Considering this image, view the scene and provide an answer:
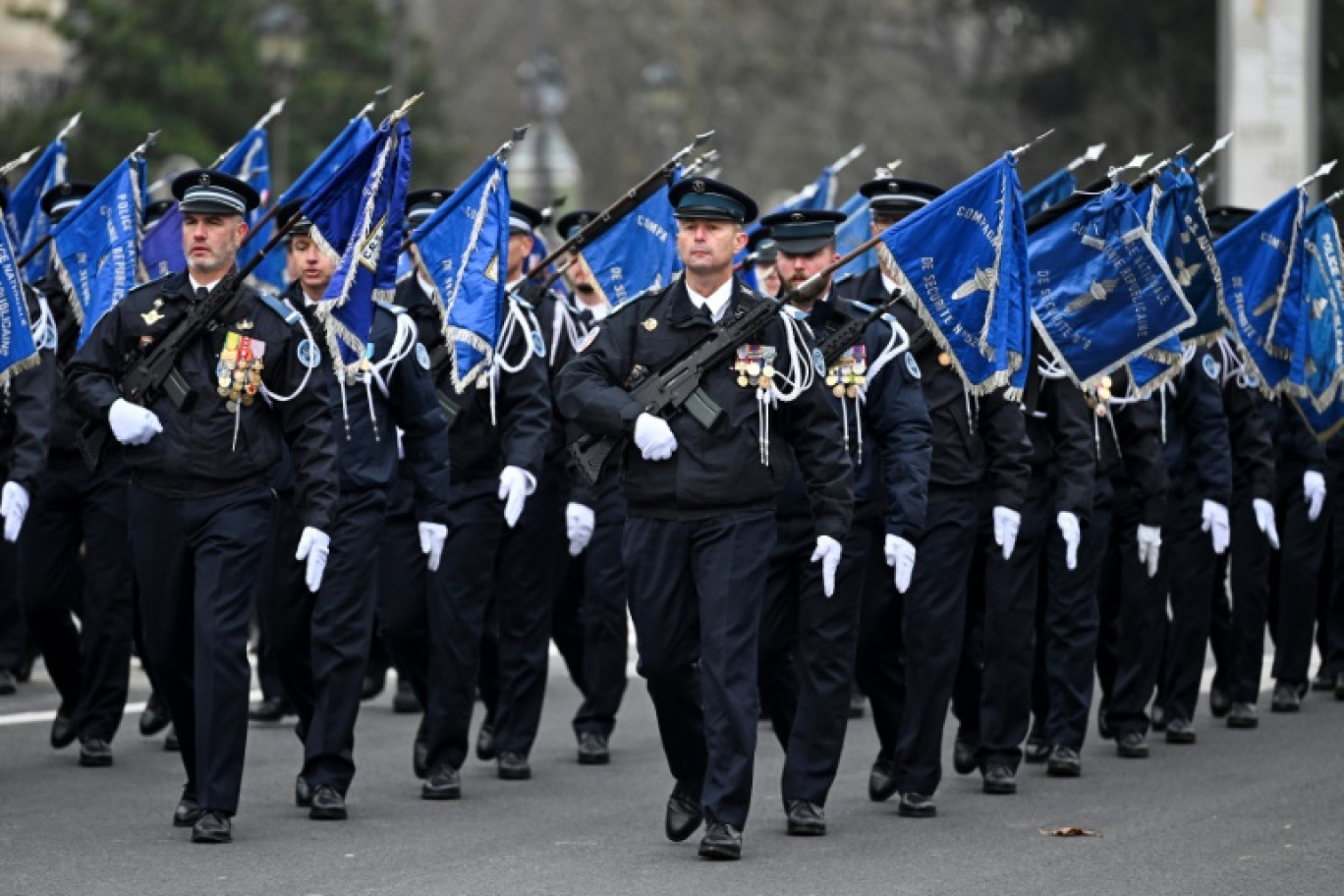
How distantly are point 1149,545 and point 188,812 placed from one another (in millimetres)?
4529

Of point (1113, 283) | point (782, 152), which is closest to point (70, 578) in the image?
point (1113, 283)

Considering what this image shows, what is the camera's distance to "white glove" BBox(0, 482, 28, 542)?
10.9 m

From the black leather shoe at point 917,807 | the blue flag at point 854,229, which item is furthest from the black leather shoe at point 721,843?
the blue flag at point 854,229

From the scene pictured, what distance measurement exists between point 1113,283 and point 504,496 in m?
2.78

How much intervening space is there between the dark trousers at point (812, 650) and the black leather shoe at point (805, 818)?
0.09 feet

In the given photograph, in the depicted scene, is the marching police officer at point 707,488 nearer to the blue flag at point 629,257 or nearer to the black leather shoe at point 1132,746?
the black leather shoe at point 1132,746

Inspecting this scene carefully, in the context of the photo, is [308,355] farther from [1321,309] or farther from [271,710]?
[1321,309]

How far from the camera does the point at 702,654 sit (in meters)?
9.67

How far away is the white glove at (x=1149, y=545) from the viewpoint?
12.3 m

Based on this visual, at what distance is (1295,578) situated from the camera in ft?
46.4

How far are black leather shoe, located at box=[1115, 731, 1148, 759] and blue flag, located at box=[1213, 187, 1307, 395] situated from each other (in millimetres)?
2196

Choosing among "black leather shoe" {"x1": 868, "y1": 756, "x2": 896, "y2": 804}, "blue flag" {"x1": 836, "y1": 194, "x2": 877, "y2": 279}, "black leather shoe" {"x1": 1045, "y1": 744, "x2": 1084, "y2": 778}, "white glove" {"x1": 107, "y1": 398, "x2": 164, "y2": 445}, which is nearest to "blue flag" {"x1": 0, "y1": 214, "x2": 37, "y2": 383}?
"white glove" {"x1": 107, "y1": 398, "x2": 164, "y2": 445}

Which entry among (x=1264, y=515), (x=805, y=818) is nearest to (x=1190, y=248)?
(x=1264, y=515)

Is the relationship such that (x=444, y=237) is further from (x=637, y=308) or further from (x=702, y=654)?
(x=702, y=654)
